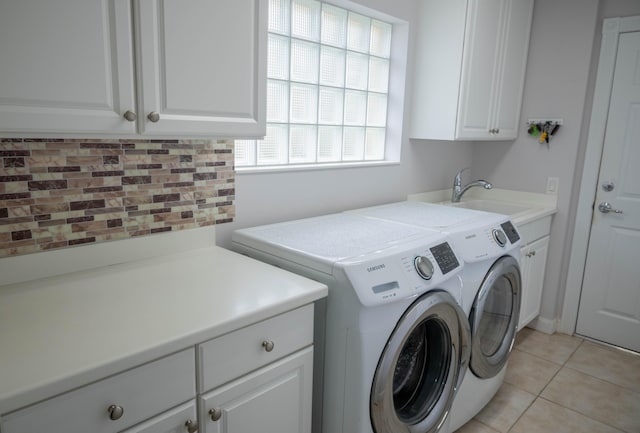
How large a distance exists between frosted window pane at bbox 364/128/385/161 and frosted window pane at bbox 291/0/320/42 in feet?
2.32

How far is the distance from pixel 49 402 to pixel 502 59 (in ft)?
9.67

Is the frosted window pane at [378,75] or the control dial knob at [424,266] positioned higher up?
the frosted window pane at [378,75]

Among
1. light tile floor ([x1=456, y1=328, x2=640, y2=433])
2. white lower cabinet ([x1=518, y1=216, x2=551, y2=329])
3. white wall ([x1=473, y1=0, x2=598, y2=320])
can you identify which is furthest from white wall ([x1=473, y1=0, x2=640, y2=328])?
light tile floor ([x1=456, y1=328, x2=640, y2=433])

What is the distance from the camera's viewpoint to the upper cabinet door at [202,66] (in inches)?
47.4

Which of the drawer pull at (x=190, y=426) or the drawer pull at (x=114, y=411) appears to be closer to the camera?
the drawer pull at (x=114, y=411)

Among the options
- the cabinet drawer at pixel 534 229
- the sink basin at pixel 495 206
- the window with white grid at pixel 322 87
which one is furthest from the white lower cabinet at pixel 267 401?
the sink basin at pixel 495 206

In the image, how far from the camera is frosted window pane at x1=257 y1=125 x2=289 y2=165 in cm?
210

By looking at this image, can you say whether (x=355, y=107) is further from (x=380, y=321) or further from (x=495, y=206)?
(x=380, y=321)

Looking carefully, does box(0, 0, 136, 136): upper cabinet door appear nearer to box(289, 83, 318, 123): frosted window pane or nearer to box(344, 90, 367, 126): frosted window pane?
box(289, 83, 318, 123): frosted window pane

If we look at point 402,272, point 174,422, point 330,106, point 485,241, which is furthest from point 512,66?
point 174,422

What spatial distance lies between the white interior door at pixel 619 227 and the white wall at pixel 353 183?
0.97 metres

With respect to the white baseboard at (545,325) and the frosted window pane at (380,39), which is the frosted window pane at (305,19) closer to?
the frosted window pane at (380,39)

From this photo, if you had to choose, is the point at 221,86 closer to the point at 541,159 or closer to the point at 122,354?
the point at 122,354

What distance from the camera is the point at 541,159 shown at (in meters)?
3.14
